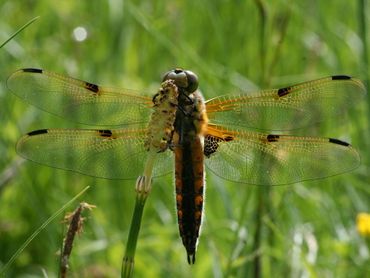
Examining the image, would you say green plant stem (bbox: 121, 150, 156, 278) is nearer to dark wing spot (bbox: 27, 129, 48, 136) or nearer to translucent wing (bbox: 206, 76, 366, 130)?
dark wing spot (bbox: 27, 129, 48, 136)

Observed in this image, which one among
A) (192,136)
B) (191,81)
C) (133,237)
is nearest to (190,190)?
(192,136)

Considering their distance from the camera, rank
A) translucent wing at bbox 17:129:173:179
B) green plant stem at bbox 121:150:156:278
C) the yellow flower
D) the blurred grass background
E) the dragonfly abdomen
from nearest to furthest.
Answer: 1. green plant stem at bbox 121:150:156:278
2. the dragonfly abdomen
3. translucent wing at bbox 17:129:173:179
4. the yellow flower
5. the blurred grass background

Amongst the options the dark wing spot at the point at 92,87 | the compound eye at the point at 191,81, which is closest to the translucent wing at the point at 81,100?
the dark wing spot at the point at 92,87

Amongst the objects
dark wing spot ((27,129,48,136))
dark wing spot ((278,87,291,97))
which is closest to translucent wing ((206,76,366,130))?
dark wing spot ((278,87,291,97))

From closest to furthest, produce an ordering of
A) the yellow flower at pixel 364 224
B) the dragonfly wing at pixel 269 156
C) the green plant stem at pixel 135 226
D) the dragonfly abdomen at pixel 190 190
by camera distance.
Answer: the green plant stem at pixel 135 226 → the dragonfly abdomen at pixel 190 190 → the dragonfly wing at pixel 269 156 → the yellow flower at pixel 364 224

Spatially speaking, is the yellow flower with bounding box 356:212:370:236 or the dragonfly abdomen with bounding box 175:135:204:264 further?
the yellow flower with bounding box 356:212:370:236

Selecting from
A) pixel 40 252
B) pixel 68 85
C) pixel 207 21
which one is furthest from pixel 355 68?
pixel 68 85

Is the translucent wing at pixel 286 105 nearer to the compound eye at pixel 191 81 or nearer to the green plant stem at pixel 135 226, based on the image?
the compound eye at pixel 191 81
